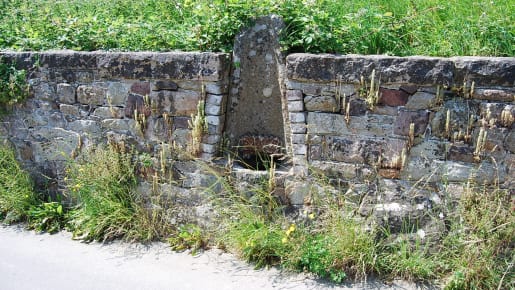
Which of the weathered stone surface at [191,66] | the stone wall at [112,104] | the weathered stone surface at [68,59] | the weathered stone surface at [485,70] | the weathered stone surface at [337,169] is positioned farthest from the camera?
the weathered stone surface at [68,59]

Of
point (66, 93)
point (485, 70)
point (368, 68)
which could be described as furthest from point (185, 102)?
point (485, 70)

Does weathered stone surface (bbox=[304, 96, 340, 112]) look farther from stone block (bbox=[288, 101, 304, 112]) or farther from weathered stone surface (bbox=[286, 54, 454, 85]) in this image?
weathered stone surface (bbox=[286, 54, 454, 85])

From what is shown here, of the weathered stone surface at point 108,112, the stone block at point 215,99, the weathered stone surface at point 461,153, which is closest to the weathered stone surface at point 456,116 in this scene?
the weathered stone surface at point 461,153

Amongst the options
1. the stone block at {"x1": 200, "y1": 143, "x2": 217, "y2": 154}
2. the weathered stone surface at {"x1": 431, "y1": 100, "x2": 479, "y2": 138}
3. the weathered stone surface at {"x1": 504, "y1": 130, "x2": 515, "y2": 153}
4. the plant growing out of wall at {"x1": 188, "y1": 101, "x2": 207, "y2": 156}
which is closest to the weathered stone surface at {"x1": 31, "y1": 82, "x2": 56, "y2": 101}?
the plant growing out of wall at {"x1": 188, "y1": 101, "x2": 207, "y2": 156}

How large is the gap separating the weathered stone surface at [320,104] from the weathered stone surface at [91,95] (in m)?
1.87

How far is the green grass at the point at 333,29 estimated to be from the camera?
3.79m

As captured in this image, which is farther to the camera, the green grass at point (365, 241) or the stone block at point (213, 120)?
the stone block at point (213, 120)

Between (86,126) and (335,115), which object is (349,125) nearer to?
(335,115)

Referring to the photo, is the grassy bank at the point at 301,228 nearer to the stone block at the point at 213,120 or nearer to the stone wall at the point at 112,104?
the stone wall at the point at 112,104

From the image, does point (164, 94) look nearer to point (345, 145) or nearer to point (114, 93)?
point (114, 93)

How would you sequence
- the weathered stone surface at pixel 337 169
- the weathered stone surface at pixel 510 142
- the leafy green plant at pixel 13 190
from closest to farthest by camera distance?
the weathered stone surface at pixel 510 142, the weathered stone surface at pixel 337 169, the leafy green plant at pixel 13 190

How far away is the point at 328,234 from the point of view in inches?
146

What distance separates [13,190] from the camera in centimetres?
479

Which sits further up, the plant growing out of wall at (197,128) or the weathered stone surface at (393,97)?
the weathered stone surface at (393,97)
